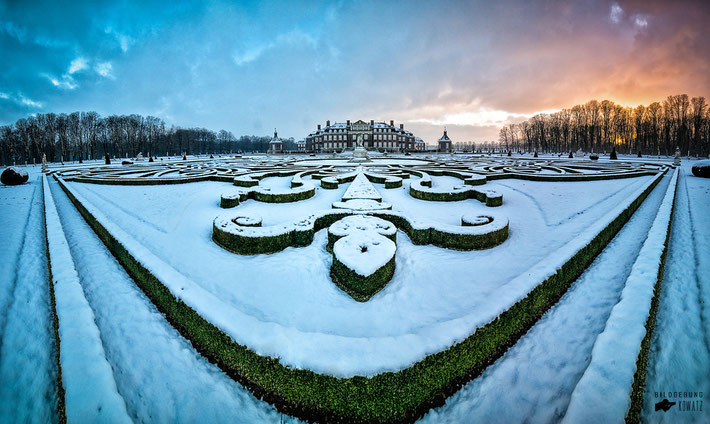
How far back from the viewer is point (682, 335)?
3.40m

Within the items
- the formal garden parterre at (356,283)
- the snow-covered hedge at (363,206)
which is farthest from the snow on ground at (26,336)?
the snow-covered hedge at (363,206)

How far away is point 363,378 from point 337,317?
1.20 m

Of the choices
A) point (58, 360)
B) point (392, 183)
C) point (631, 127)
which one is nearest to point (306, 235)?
point (58, 360)

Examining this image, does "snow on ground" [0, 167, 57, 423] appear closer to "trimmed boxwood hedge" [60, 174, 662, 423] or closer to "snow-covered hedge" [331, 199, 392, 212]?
"trimmed boxwood hedge" [60, 174, 662, 423]

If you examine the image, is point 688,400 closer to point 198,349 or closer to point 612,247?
point 612,247

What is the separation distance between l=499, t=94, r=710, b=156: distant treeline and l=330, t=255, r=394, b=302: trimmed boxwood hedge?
2154 inches

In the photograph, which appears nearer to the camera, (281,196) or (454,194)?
(281,196)

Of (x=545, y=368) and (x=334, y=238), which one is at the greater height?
(x=334, y=238)

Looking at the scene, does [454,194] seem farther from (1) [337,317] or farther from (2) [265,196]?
(1) [337,317]

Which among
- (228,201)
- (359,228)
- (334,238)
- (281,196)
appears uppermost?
(281,196)

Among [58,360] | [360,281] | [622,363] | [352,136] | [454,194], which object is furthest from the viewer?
Result: [352,136]

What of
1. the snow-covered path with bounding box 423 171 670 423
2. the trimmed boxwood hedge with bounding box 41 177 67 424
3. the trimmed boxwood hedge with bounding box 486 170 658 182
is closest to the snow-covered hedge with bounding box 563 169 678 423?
the snow-covered path with bounding box 423 171 670 423

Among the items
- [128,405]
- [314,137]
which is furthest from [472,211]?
[314,137]

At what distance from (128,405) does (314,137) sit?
7790 centimetres
